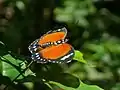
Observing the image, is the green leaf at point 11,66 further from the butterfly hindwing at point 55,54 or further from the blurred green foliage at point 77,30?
the blurred green foliage at point 77,30

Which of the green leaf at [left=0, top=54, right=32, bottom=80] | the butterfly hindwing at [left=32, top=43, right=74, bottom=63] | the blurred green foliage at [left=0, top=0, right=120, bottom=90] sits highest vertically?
the butterfly hindwing at [left=32, top=43, right=74, bottom=63]

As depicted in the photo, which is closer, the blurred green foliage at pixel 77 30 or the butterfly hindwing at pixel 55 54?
the butterfly hindwing at pixel 55 54

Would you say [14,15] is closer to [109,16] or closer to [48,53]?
[109,16]

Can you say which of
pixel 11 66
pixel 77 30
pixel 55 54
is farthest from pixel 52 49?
pixel 77 30

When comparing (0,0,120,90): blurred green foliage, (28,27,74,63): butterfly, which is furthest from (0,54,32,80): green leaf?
(0,0,120,90): blurred green foliage

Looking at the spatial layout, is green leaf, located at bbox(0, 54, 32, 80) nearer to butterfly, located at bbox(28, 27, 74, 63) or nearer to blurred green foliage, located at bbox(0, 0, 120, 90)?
butterfly, located at bbox(28, 27, 74, 63)

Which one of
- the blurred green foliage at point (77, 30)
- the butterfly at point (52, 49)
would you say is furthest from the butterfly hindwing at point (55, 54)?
the blurred green foliage at point (77, 30)
